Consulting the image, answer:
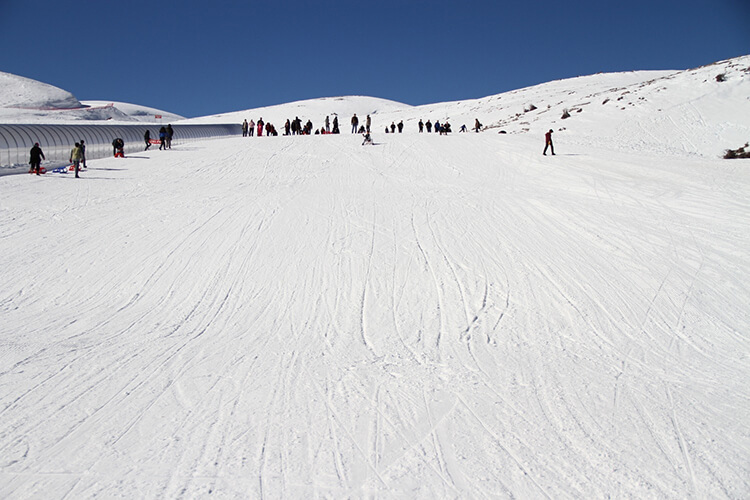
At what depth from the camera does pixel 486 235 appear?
39.3ft

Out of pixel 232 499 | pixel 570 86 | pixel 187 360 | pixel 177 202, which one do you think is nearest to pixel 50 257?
pixel 177 202

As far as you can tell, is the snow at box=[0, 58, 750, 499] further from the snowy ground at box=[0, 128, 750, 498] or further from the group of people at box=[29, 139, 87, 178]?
the group of people at box=[29, 139, 87, 178]

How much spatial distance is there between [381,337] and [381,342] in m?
0.18

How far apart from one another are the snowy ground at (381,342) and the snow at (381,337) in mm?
32

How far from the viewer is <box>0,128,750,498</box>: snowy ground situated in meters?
4.30

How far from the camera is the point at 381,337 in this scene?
7367mm

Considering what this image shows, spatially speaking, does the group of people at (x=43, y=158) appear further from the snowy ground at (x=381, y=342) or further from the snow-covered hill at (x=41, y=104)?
the snow-covered hill at (x=41, y=104)

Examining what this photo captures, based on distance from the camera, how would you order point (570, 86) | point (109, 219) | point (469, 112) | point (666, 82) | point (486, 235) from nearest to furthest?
point (486, 235)
point (109, 219)
point (666, 82)
point (469, 112)
point (570, 86)

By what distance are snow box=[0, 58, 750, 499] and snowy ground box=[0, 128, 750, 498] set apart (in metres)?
0.03

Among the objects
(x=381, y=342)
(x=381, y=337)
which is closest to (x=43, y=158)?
(x=381, y=337)

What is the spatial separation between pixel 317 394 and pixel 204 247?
683 centimetres

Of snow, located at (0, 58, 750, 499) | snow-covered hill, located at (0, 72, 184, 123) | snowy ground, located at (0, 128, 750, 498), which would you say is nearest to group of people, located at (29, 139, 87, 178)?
snow, located at (0, 58, 750, 499)

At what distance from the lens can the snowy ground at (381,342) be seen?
14.1 feet

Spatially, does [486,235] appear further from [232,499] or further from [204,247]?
[232,499]
